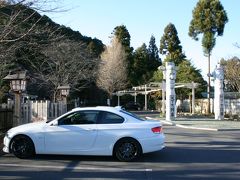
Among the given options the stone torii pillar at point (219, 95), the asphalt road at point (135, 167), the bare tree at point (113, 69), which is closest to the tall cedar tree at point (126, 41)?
the bare tree at point (113, 69)

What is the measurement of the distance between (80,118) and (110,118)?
866 mm

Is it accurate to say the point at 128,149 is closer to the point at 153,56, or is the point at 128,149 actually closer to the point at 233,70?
the point at 233,70

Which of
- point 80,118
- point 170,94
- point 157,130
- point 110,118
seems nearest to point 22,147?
point 80,118

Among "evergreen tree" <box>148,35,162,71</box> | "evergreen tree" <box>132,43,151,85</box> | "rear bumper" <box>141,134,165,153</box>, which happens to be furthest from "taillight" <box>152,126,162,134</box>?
"evergreen tree" <box>148,35,162,71</box>

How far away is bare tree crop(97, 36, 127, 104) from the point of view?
66.1 metres

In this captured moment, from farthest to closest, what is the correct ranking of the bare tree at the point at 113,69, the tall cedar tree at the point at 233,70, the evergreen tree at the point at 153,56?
the evergreen tree at the point at 153,56 < the tall cedar tree at the point at 233,70 < the bare tree at the point at 113,69

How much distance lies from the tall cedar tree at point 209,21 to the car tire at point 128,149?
35856 millimetres

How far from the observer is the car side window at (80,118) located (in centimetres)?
1285

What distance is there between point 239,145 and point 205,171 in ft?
21.4

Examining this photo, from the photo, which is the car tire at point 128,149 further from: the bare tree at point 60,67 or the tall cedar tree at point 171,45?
the tall cedar tree at point 171,45

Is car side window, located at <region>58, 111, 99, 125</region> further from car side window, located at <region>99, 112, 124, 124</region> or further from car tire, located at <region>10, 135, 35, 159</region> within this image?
car tire, located at <region>10, 135, 35, 159</region>

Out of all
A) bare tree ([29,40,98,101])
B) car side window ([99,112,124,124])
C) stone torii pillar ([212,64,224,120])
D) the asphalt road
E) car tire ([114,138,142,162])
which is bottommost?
the asphalt road

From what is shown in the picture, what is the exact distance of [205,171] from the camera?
1116 cm

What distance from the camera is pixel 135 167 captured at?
11.7 metres
